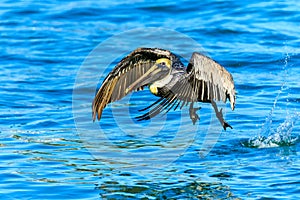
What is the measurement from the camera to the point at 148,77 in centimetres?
852

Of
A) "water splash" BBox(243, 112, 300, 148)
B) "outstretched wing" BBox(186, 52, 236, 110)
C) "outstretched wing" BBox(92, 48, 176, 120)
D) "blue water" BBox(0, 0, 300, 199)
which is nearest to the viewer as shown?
"outstretched wing" BBox(186, 52, 236, 110)

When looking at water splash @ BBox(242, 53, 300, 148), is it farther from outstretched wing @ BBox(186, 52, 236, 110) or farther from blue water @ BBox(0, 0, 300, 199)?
outstretched wing @ BBox(186, 52, 236, 110)

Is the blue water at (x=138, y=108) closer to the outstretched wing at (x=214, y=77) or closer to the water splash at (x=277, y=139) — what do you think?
the water splash at (x=277, y=139)

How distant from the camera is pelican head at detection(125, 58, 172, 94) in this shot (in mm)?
8453

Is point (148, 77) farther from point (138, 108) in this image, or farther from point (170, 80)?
point (138, 108)

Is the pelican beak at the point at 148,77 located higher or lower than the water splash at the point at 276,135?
higher

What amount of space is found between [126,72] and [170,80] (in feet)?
2.12

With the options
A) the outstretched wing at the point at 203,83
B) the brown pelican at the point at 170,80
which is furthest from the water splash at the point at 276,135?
the outstretched wing at the point at 203,83

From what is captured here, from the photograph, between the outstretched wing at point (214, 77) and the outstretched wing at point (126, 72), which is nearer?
the outstretched wing at point (214, 77)

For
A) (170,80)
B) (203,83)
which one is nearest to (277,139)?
(170,80)

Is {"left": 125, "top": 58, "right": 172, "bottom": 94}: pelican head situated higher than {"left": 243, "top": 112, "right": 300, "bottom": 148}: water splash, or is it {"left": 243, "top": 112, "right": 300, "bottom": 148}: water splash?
{"left": 125, "top": 58, "right": 172, "bottom": 94}: pelican head

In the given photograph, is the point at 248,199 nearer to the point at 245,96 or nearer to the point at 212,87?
the point at 212,87

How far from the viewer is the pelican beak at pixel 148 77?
8461 millimetres

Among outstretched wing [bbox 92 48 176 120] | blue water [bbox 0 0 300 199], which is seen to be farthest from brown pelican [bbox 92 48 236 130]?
blue water [bbox 0 0 300 199]
